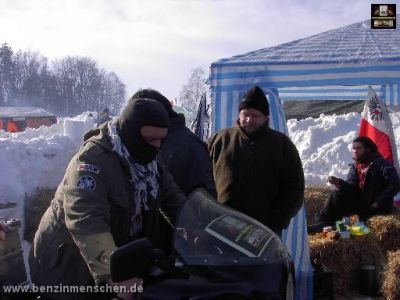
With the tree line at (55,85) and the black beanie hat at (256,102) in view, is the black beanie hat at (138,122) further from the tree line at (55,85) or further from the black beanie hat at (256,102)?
the tree line at (55,85)

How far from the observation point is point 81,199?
2359 millimetres

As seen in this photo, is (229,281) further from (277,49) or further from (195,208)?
(277,49)

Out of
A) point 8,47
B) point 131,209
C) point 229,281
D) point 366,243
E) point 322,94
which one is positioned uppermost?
point 8,47

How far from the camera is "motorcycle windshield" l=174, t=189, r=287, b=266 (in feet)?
7.04

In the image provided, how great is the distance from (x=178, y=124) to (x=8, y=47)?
282ft

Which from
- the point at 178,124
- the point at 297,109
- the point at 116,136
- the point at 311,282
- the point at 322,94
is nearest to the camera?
the point at 116,136

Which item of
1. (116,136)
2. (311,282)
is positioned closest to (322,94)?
(311,282)

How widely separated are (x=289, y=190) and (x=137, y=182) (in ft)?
7.37

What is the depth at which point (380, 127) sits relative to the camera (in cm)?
868

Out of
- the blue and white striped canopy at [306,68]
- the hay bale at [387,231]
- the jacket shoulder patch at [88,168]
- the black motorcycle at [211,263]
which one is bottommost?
the hay bale at [387,231]

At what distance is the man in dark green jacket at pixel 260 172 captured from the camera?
4.55 metres

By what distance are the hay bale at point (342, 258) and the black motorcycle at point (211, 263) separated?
14.0 ft

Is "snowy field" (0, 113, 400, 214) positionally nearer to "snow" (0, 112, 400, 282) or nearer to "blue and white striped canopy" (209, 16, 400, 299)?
"snow" (0, 112, 400, 282)

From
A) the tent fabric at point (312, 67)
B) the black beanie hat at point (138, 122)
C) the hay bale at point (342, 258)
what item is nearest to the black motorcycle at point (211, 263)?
the black beanie hat at point (138, 122)
